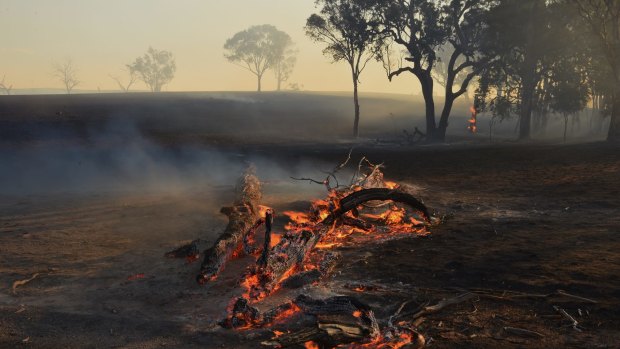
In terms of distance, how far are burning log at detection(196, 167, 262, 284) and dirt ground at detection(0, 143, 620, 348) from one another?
256 millimetres

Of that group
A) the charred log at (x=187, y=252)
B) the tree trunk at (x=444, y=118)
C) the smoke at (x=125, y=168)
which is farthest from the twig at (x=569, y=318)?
the tree trunk at (x=444, y=118)

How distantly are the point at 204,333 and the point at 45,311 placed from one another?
2.53 meters

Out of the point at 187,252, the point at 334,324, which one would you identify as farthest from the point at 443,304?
the point at 187,252

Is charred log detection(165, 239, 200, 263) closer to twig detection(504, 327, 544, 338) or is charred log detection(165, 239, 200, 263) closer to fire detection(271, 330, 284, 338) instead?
fire detection(271, 330, 284, 338)

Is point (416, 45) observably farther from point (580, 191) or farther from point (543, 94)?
point (580, 191)

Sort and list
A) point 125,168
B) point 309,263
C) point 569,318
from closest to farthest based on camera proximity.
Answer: point 569,318
point 309,263
point 125,168

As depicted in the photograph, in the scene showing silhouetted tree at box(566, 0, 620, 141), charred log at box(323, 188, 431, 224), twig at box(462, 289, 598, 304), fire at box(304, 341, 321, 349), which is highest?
silhouetted tree at box(566, 0, 620, 141)

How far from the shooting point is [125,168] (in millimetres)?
23797

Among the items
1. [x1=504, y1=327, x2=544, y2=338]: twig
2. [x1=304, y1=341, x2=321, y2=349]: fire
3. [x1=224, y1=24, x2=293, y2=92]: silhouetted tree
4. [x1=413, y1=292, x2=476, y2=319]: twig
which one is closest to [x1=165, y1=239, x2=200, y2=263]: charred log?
[x1=304, y1=341, x2=321, y2=349]: fire

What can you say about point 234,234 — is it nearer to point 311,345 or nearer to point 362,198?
point 362,198

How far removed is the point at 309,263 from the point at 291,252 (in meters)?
0.63

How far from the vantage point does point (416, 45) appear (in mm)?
44250

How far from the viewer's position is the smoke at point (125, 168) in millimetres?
19125

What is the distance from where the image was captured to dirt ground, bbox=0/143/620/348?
Answer: 654 centimetres
